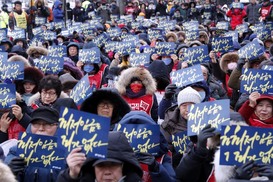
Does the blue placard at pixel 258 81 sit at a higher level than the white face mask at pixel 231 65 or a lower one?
higher

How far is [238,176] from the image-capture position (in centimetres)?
438

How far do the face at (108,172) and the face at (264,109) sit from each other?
2317 mm

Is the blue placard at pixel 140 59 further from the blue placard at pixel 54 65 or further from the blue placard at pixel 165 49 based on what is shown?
the blue placard at pixel 54 65

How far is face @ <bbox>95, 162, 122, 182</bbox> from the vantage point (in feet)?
14.4

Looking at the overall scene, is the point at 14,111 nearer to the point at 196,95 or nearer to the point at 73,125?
the point at 196,95

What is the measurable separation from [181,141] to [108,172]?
6.16ft

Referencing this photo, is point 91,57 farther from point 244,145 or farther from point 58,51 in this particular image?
point 244,145

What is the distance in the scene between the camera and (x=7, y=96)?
7672 millimetres

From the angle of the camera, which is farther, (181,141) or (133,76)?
(133,76)

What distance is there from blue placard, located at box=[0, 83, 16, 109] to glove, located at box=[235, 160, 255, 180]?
367 cm

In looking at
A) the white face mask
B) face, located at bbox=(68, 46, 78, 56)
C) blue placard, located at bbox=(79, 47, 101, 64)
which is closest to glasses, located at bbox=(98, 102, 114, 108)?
the white face mask

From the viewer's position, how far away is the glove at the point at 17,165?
5.39 metres

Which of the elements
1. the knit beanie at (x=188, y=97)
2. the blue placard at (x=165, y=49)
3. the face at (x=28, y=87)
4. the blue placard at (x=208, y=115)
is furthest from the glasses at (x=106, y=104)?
the blue placard at (x=165, y=49)

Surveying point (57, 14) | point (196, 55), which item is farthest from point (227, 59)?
point (57, 14)
